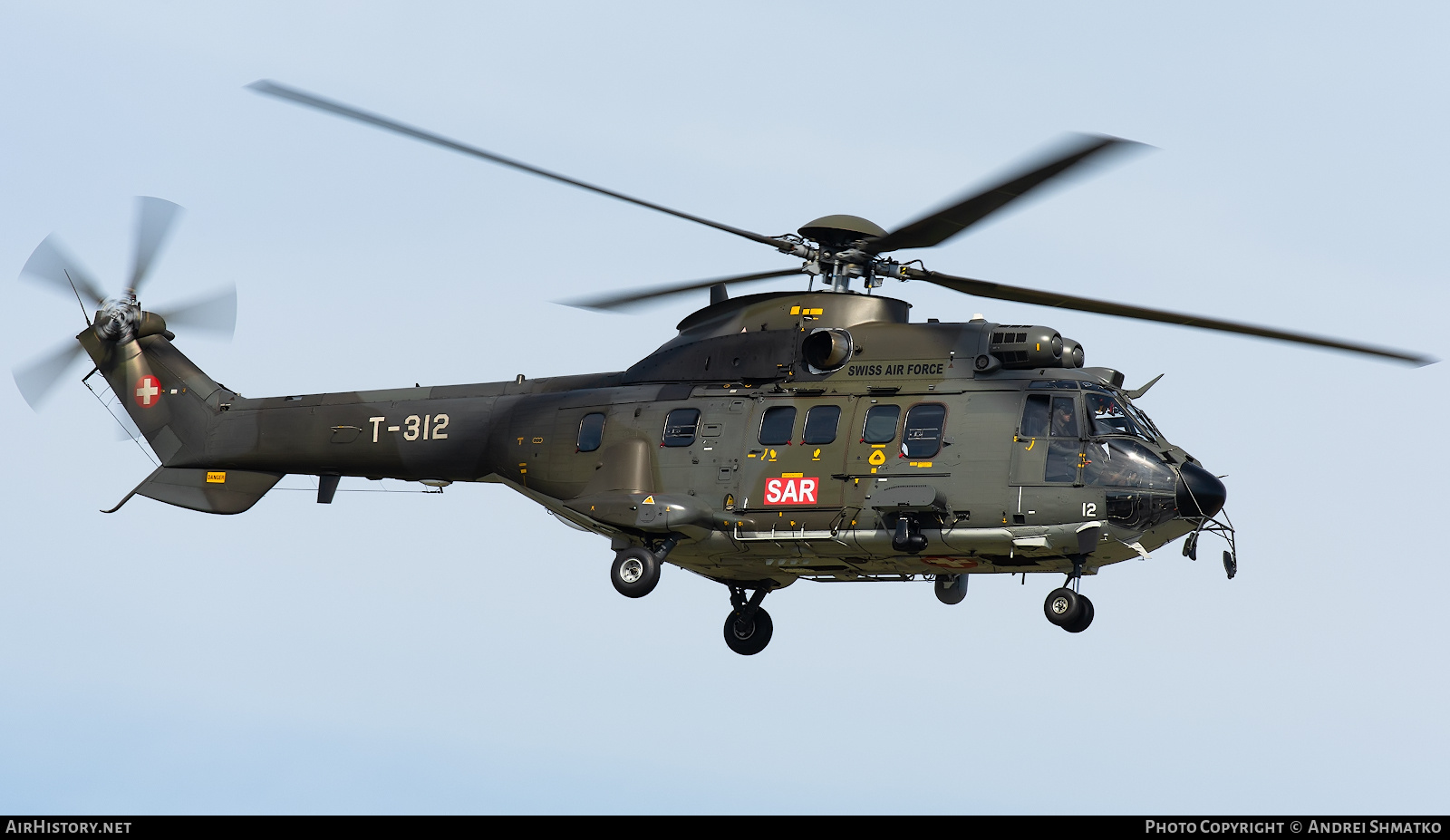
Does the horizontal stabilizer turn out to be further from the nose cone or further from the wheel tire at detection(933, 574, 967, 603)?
the nose cone

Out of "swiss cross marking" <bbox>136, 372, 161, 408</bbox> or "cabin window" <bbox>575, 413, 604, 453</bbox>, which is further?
"swiss cross marking" <bbox>136, 372, 161, 408</bbox>

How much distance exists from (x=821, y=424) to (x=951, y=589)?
3245mm

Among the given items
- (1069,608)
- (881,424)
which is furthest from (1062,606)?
(881,424)

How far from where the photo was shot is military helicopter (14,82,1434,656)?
23062 millimetres

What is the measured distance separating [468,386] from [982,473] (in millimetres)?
8674

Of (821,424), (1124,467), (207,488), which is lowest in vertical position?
(207,488)

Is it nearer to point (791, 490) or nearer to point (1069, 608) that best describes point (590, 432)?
point (791, 490)

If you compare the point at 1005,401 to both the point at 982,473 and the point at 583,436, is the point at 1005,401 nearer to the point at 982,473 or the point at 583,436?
the point at 982,473

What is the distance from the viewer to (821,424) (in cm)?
2450

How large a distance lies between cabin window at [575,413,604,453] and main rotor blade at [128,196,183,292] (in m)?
9.02

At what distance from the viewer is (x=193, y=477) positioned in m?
29.3

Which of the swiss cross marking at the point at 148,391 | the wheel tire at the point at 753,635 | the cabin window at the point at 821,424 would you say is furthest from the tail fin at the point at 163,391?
the cabin window at the point at 821,424

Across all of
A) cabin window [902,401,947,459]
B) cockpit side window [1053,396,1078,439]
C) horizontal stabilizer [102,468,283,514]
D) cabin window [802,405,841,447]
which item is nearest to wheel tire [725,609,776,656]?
cabin window [802,405,841,447]
